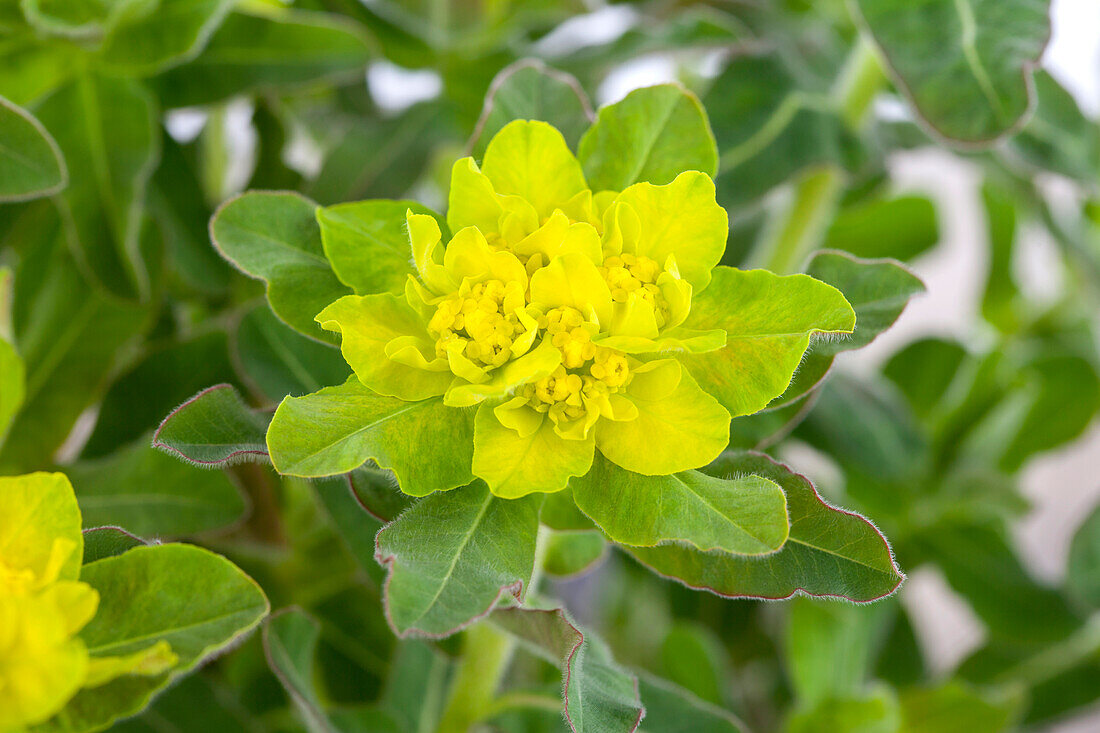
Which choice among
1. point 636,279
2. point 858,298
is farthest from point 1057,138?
point 636,279

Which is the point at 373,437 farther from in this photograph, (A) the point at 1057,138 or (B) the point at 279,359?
(A) the point at 1057,138

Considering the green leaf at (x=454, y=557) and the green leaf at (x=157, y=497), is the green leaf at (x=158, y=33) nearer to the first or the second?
the green leaf at (x=157, y=497)

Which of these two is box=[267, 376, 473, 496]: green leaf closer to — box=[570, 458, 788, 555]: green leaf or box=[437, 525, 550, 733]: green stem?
box=[570, 458, 788, 555]: green leaf

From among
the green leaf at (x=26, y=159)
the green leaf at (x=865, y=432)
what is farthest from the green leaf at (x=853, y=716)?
the green leaf at (x=26, y=159)

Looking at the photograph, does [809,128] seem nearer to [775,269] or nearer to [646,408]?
[775,269]

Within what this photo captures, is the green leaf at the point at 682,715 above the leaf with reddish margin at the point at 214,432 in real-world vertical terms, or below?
below

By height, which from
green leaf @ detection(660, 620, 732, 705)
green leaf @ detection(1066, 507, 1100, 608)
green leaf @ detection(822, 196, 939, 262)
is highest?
green leaf @ detection(822, 196, 939, 262)

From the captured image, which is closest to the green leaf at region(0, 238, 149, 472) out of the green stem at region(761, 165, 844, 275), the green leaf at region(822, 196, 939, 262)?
the green stem at region(761, 165, 844, 275)
